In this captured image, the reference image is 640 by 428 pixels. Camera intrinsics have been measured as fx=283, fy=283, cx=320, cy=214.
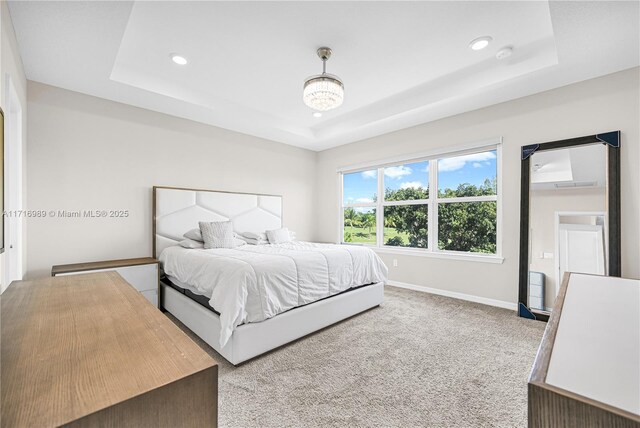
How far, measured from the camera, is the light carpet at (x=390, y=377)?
162 cm

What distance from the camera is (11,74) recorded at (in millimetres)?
2051

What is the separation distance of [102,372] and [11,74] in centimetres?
264

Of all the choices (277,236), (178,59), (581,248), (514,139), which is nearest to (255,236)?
(277,236)

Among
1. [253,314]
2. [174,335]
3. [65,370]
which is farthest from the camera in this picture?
[253,314]

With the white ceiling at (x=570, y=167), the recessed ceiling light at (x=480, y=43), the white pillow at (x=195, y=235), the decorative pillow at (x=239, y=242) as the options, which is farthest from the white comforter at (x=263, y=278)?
the recessed ceiling light at (x=480, y=43)

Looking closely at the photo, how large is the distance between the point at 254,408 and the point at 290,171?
4.09 m

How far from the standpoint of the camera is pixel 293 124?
4.66 meters

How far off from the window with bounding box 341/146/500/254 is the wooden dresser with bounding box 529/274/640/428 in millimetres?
2692

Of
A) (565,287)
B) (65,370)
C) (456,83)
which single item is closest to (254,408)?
(65,370)

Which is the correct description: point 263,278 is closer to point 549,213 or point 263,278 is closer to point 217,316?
point 217,316

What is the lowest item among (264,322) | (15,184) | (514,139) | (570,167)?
(264,322)

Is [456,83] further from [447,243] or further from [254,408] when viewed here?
[254,408]

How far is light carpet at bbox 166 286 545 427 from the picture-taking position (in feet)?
5.32

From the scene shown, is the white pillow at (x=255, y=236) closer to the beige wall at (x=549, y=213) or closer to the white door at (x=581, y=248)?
the beige wall at (x=549, y=213)
